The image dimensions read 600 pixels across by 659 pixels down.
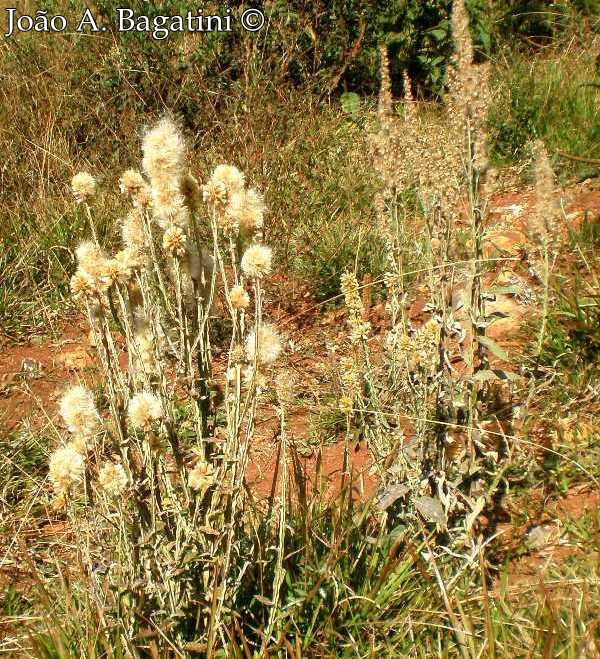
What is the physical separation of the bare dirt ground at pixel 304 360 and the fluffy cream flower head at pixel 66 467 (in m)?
1.16

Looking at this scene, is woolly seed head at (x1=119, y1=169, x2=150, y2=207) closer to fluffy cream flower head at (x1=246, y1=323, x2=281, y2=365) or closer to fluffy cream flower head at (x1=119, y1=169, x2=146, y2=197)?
fluffy cream flower head at (x1=119, y1=169, x2=146, y2=197)

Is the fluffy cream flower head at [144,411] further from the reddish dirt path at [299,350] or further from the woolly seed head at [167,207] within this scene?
the reddish dirt path at [299,350]

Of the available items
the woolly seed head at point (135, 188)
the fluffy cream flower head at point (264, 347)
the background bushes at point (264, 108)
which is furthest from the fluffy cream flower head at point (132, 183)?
the background bushes at point (264, 108)

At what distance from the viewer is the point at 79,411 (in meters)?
1.52

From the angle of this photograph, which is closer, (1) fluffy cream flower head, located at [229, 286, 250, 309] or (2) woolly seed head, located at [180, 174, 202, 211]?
(1) fluffy cream flower head, located at [229, 286, 250, 309]

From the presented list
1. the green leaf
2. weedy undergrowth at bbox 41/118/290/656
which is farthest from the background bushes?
weedy undergrowth at bbox 41/118/290/656

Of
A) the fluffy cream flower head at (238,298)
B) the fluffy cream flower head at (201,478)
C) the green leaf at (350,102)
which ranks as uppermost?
the fluffy cream flower head at (238,298)

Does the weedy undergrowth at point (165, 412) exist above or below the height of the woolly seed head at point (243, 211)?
below

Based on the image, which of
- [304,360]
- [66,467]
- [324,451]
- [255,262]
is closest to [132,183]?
[255,262]

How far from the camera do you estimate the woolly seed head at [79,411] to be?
1.51 meters

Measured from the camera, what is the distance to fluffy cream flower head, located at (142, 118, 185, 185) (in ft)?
5.03

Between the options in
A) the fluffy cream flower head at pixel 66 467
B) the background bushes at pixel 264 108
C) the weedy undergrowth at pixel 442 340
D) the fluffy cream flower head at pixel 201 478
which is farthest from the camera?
the background bushes at pixel 264 108

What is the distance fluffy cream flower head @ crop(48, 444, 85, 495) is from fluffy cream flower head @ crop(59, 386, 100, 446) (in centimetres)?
4

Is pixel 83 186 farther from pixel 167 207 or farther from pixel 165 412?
pixel 165 412
